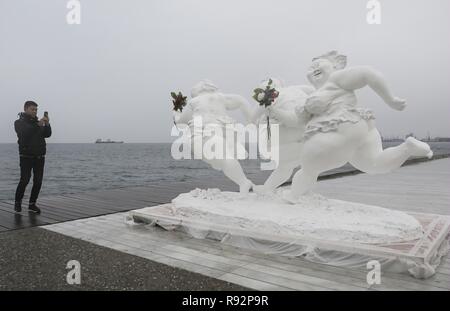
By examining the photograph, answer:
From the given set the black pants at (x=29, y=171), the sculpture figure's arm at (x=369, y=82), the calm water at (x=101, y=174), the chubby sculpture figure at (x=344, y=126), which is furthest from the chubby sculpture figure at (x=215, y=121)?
the calm water at (x=101, y=174)

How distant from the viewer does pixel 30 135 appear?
13.9 ft

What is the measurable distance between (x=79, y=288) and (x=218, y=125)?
2.14 m

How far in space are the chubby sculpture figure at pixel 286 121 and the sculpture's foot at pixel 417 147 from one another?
869 millimetres

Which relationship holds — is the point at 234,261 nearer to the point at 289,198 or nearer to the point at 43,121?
the point at 289,198

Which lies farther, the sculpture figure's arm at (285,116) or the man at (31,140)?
the man at (31,140)

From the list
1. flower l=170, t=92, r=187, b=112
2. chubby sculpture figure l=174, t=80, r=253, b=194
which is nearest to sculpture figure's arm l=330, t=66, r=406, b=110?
chubby sculpture figure l=174, t=80, r=253, b=194

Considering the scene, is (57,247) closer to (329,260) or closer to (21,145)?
(21,145)

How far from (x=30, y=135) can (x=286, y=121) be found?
2.94 m

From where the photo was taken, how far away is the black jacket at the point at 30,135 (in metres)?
4.21

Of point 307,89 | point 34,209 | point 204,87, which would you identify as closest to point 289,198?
point 307,89

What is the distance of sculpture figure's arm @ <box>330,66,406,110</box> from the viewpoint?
114 inches

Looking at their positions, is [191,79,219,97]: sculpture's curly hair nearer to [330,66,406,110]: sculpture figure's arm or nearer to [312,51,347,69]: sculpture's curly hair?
[312,51,347,69]: sculpture's curly hair

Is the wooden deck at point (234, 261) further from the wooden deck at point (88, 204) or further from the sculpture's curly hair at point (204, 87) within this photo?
the sculpture's curly hair at point (204, 87)

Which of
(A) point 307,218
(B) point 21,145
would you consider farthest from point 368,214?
(B) point 21,145
